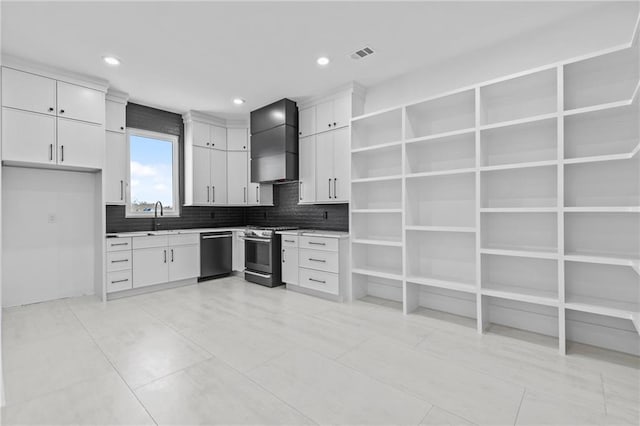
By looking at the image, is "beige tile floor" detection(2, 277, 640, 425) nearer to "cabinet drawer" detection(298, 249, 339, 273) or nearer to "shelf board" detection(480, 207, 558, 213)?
"cabinet drawer" detection(298, 249, 339, 273)

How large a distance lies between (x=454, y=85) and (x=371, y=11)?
1332 millimetres

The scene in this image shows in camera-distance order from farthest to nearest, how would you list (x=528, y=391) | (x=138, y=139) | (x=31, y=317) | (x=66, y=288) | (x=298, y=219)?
(x=298, y=219) → (x=138, y=139) → (x=66, y=288) → (x=31, y=317) → (x=528, y=391)

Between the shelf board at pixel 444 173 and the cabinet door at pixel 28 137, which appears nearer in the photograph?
the shelf board at pixel 444 173

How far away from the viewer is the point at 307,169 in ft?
14.7

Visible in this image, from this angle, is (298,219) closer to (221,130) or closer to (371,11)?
(221,130)

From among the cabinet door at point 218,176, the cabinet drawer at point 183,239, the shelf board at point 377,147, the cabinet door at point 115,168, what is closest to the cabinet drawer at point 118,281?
the cabinet drawer at point 183,239

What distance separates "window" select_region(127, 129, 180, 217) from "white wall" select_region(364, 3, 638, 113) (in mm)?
3428

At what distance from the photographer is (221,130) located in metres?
5.37

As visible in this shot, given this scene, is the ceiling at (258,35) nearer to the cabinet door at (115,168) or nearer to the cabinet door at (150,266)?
the cabinet door at (115,168)

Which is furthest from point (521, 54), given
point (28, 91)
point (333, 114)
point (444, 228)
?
point (28, 91)

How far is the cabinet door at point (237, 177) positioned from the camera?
544 centimetres

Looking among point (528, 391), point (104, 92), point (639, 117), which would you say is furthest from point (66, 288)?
point (639, 117)

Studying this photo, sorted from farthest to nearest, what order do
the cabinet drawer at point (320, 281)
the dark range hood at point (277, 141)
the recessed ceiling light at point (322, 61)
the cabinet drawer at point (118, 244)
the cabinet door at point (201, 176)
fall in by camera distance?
the cabinet door at point (201, 176) < the dark range hood at point (277, 141) < the cabinet drawer at point (118, 244) < the cabinet drawer at point (320, 281) < the recessed ceiling light at point (322, 61)

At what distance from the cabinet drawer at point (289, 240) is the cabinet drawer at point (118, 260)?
2.03 meters
